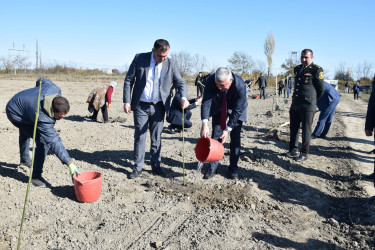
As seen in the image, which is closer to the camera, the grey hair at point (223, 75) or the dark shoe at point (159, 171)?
the grey hair at point (223, 75)

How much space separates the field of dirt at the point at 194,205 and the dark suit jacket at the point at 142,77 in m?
1.17

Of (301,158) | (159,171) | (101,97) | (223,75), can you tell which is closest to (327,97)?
(301,158)

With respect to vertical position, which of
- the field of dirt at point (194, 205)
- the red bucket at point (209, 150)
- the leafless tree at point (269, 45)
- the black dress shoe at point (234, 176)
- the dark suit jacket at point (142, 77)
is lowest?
the field of dirt at point (194, 205)

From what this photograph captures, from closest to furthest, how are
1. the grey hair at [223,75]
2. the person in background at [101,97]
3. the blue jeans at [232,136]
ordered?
1. the grey hair at [223,75]
2. the blue jeans at [232,136]
3. the person in background at [101,97]

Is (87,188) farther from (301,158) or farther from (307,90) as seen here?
(307,90)

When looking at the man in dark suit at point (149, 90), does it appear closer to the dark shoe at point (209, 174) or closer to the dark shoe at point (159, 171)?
the dark shoe at point (159, 171)

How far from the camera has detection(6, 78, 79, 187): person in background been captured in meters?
3.53

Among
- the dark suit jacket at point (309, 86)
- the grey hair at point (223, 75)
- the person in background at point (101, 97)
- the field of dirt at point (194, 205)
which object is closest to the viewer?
the field of dirt at point (194, 205)

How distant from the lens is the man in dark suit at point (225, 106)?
4.00 metres

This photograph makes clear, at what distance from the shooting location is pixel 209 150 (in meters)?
3.88

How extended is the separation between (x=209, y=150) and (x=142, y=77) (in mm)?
1345

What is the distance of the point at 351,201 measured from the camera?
4.03 m

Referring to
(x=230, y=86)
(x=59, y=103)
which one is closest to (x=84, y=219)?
(x=59, y=103)

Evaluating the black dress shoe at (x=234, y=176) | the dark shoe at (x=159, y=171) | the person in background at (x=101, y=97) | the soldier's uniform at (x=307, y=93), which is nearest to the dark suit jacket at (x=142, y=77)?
the dark shoe at (x=159, y=171)
